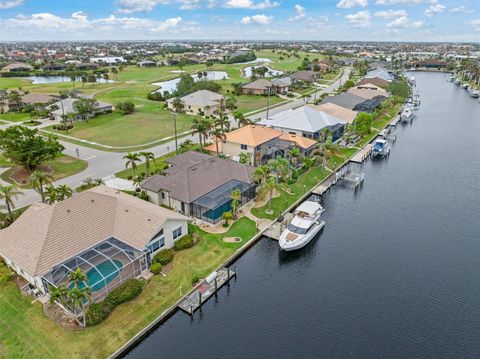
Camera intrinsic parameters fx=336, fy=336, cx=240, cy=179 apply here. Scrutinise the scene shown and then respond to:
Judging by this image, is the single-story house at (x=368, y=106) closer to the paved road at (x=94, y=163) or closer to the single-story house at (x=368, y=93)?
the single-story house at (x=368, y=93)

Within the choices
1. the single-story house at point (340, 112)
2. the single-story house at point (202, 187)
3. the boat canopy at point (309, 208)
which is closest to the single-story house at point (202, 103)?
the single-story house at point (340, 112)

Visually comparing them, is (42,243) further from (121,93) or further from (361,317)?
(121,93)

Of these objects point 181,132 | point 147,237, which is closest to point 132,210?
point 147,237

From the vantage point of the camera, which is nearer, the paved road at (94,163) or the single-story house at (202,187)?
the single-story house at (202,187)

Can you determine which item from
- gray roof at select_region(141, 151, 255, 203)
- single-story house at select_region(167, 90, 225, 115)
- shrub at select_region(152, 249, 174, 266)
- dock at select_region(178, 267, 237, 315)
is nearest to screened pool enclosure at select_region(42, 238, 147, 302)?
shrub at select_region(152, 249, 174, 266)

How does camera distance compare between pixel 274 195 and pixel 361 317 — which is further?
pixel 274 195

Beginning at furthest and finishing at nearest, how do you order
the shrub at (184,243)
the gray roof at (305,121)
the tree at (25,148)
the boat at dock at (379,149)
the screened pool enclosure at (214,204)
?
the gray roof at (305,121) → the boat at dock at (379,149) → the tree at (25,148) → the screened pool enclosure at (214,204) → the shrub at (184,243)

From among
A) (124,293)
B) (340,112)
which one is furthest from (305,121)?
(124,293)
